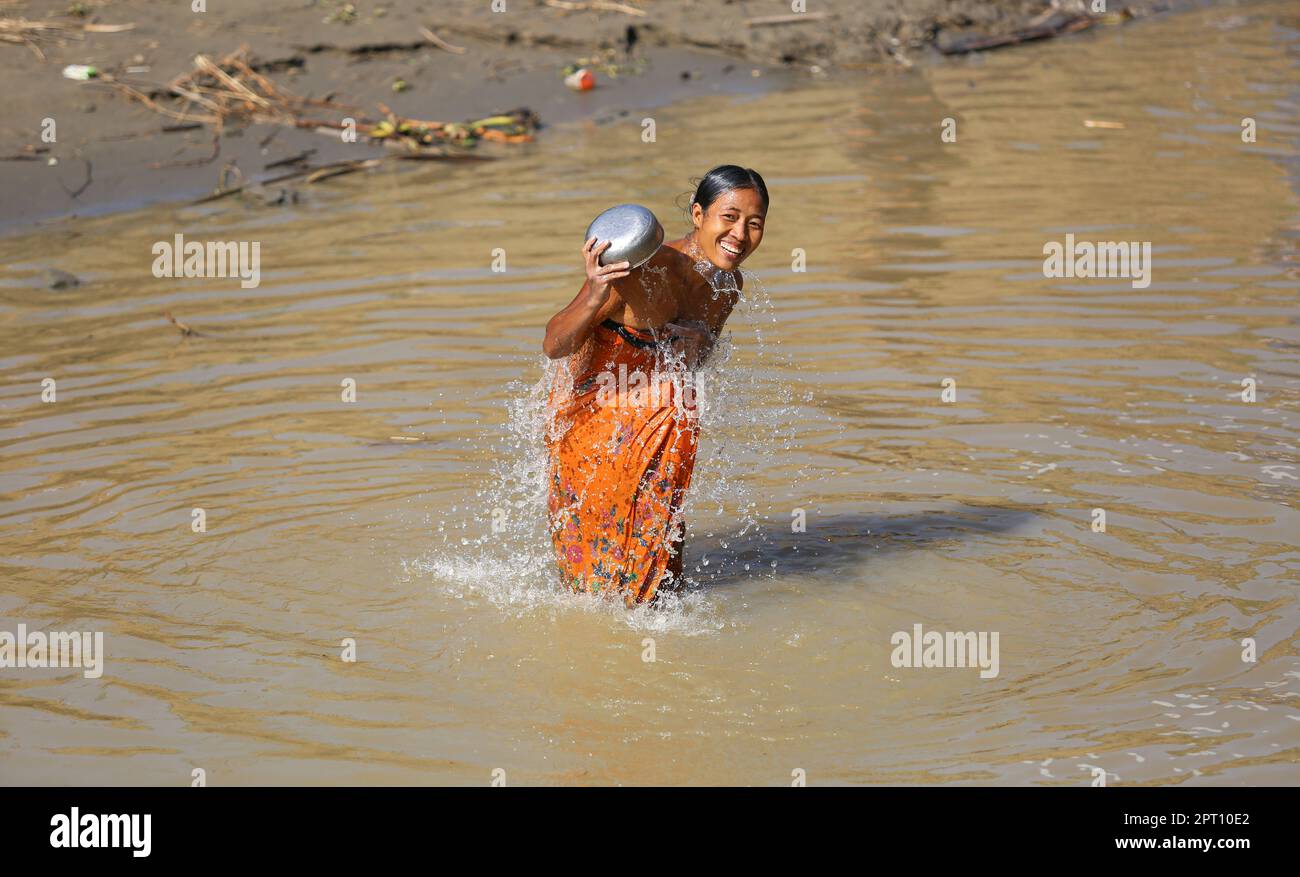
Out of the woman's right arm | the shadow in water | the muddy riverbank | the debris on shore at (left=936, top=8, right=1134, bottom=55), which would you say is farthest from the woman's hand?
the debris on shore at (left=936, top=8, right=1134, bottom=55)

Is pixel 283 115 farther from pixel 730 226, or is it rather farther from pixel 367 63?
pixel 730 226

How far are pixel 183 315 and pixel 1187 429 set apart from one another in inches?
206

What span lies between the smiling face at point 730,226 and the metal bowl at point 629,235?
0.33 m

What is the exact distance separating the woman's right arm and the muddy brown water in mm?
1018

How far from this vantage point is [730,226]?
175 inches

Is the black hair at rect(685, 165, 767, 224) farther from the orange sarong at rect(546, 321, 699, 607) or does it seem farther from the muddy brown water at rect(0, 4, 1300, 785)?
the muddy brown water at rect(0, 4, 1300, 785)

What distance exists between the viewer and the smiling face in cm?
441

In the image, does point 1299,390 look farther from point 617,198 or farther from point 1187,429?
point 617,198

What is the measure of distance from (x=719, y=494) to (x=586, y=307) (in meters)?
2.04

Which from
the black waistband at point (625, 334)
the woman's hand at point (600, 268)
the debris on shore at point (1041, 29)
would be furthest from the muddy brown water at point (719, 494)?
the debris on shore at point (1041, 29)

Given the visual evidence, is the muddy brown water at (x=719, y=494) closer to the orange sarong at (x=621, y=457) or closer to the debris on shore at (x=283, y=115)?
the orange sarong at (x=621, y=457)

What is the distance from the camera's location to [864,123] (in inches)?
473

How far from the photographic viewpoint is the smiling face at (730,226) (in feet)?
14.5

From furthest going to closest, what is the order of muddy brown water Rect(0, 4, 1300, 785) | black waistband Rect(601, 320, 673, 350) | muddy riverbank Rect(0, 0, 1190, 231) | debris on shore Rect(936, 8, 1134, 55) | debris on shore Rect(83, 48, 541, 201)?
debris on shore Rect(936, 8, 1134, 55) → debris on shore Rect(83, 48, 541, 201) → muddy riverbank Rect(0, 0, 1190, 231) → black waistband Rect(601, 320, 673, 350) → muddy brown water Rect(0, 4, 1300, 785)
